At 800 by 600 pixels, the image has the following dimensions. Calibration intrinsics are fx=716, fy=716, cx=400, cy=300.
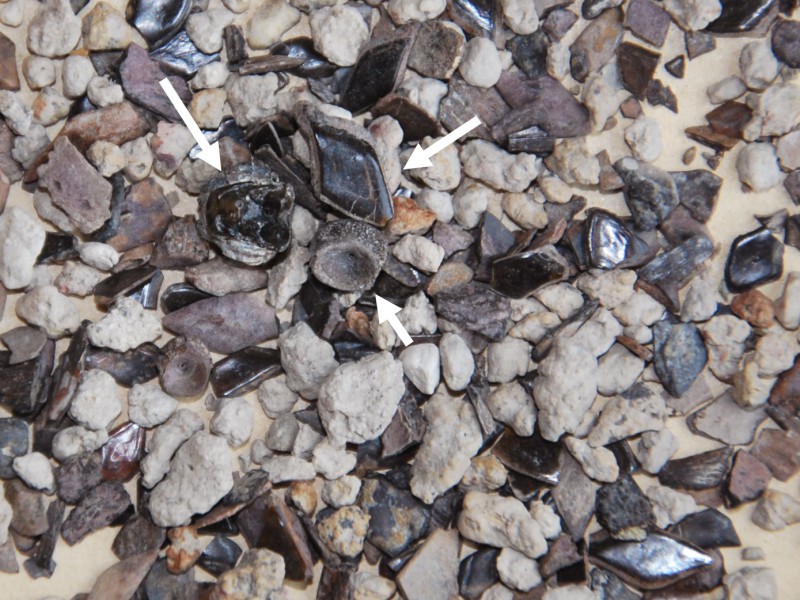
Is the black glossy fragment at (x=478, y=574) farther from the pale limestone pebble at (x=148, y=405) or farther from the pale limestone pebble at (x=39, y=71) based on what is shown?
the pale limestone pebble at (x=39, y=71)

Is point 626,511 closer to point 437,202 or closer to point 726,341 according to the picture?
point 726,341

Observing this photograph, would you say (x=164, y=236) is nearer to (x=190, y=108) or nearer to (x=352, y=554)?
(x=190, y=108)

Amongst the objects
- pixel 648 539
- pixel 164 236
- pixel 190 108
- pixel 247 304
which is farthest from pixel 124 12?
pixel 648 539

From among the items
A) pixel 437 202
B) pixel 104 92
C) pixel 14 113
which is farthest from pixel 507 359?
pixel 14 113

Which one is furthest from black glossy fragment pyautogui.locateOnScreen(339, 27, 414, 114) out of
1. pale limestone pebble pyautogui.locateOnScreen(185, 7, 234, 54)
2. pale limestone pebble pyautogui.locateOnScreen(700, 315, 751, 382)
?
pale limestone pebble pyautogui.locateOnScreen(700, 315, 751, 382)

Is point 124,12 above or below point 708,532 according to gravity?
above

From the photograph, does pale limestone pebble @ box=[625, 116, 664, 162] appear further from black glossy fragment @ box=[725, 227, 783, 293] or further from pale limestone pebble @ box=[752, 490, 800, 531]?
pale limestone pebble @ box=[752, 490, 800, 531]
